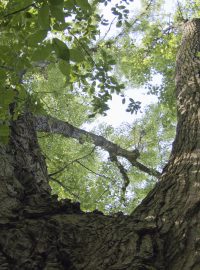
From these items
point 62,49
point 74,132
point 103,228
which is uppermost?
point 74,132

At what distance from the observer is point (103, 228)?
2162 millimetres

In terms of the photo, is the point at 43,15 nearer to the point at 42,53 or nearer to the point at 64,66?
the point at 42,53

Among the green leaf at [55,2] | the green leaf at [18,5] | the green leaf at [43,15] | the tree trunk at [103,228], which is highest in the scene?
the green leaf at [18,5]

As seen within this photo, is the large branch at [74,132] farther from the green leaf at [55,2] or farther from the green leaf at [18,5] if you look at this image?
the green leaf at [55,2]

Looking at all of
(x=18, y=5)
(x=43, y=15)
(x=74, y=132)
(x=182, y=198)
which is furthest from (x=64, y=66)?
(x=74, y=132)

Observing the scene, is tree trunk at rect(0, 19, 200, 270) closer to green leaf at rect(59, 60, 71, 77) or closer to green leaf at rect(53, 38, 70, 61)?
green leaf at rect(59, 60, 71, 77)

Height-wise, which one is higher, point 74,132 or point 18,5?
point 74,132

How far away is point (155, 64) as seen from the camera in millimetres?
10398

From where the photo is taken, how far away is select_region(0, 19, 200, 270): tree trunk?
1877 mm

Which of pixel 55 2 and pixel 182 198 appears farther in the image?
pixel 182 198

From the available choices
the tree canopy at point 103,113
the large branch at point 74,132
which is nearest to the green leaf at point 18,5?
the tree canopy at point 103,113

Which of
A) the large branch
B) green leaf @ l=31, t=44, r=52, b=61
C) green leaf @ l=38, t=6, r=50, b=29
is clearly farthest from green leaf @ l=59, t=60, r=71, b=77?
the large branch

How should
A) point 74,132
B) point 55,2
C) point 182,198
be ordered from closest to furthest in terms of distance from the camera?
point 55,2 → point 182,198 → point 74,132

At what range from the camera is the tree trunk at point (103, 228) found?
188 cm
